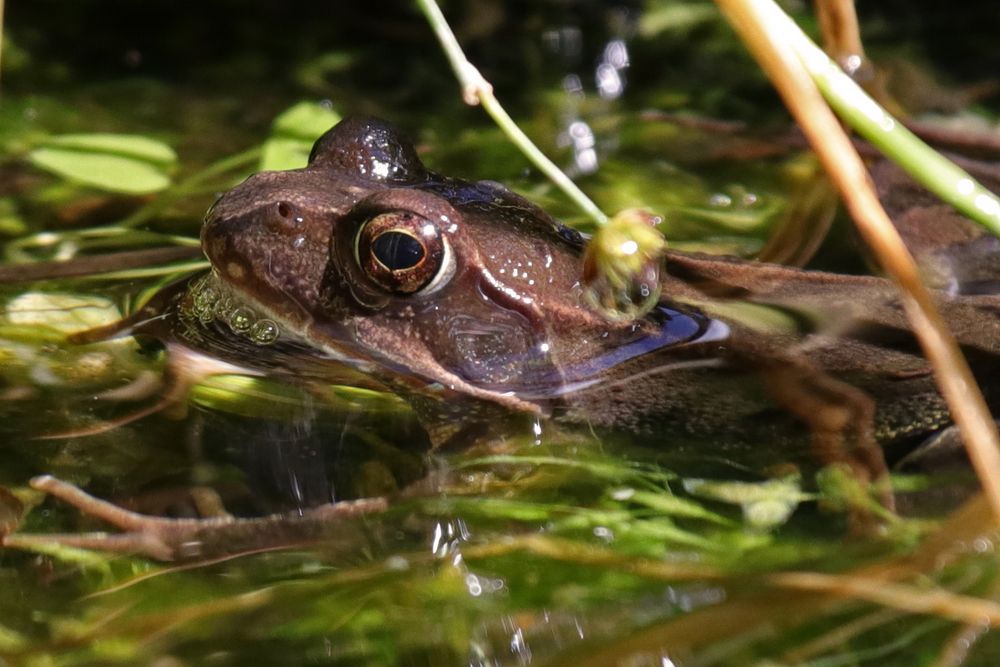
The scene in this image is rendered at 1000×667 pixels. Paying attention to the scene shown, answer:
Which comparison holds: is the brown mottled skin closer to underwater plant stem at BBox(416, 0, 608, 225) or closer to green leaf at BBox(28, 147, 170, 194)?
underwater plant stem at BBox(416, 0, 608, 225)

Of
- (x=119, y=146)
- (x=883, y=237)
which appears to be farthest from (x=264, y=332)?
(x=883, y=237)

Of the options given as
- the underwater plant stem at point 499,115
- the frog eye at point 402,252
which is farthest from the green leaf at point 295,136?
the underwater plant stem at point 499,115

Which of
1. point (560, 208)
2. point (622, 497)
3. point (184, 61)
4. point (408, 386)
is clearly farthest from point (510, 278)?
point (184, 61)

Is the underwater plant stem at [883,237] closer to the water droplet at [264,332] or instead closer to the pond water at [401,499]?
the pond water at [401,499]

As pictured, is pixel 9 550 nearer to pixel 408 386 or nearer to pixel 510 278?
pixel 408 386

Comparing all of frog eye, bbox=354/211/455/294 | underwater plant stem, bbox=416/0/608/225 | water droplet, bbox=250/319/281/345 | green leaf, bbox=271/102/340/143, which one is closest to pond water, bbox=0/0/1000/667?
green leaf, bbox=271/102/340/143

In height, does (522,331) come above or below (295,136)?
below

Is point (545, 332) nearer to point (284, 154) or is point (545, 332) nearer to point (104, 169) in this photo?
point (284, 154)
